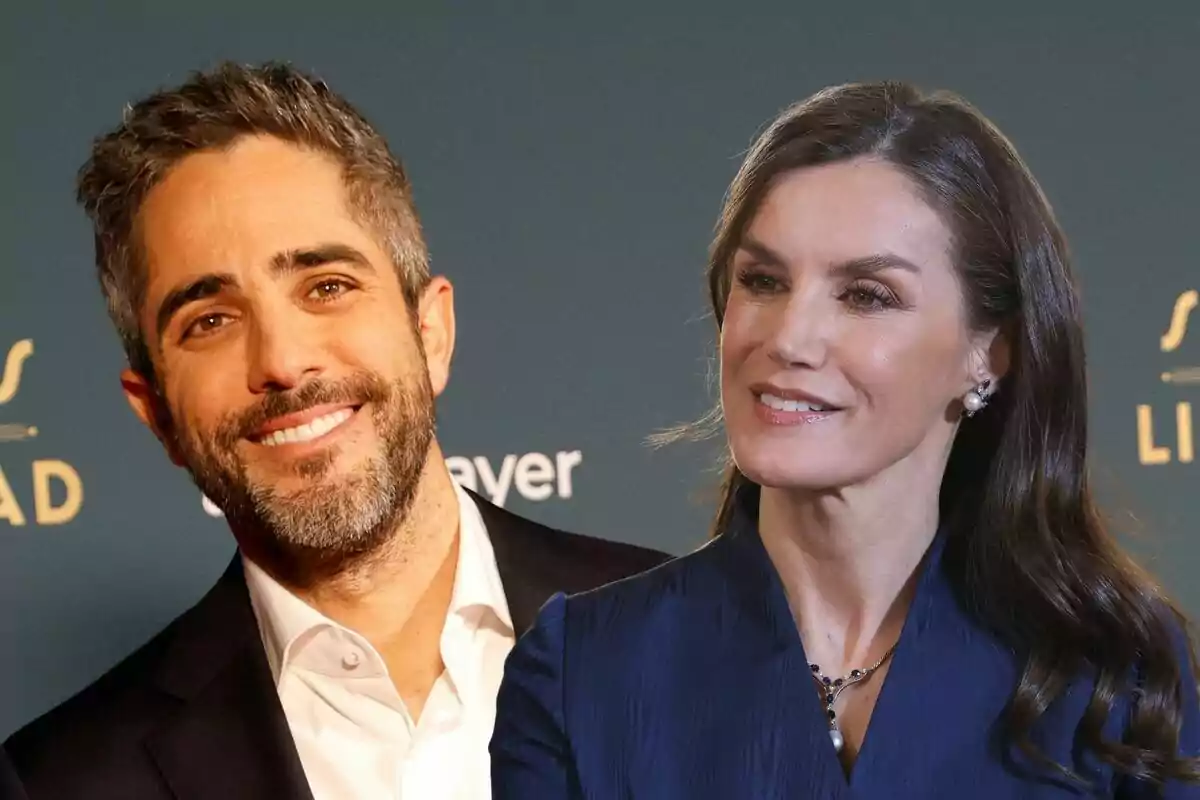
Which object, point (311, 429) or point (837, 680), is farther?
point (311, 429)

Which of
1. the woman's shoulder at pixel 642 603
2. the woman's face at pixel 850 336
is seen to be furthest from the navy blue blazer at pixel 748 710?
the woman's face at pixel 850 336

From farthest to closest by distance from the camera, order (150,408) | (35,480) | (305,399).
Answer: (35,480)
(150,408)
(305,399)

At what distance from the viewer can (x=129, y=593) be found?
1863 mm

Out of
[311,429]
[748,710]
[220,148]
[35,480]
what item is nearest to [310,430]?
[311,429]

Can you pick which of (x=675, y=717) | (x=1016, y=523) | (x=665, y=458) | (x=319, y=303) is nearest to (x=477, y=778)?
(x=675, y=717)

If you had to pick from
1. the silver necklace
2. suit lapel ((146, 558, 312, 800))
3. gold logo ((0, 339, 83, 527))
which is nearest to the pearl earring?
the silver necklace

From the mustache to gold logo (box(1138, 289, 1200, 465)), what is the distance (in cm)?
104

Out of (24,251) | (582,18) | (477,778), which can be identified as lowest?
(477,778)

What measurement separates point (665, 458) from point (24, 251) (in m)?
0.90

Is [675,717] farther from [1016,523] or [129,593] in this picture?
[129,593]

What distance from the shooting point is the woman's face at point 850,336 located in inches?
55.1

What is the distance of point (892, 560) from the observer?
58.2 inches

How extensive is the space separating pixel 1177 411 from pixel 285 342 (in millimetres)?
1205

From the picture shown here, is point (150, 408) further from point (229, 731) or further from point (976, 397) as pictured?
point (976, 397)
